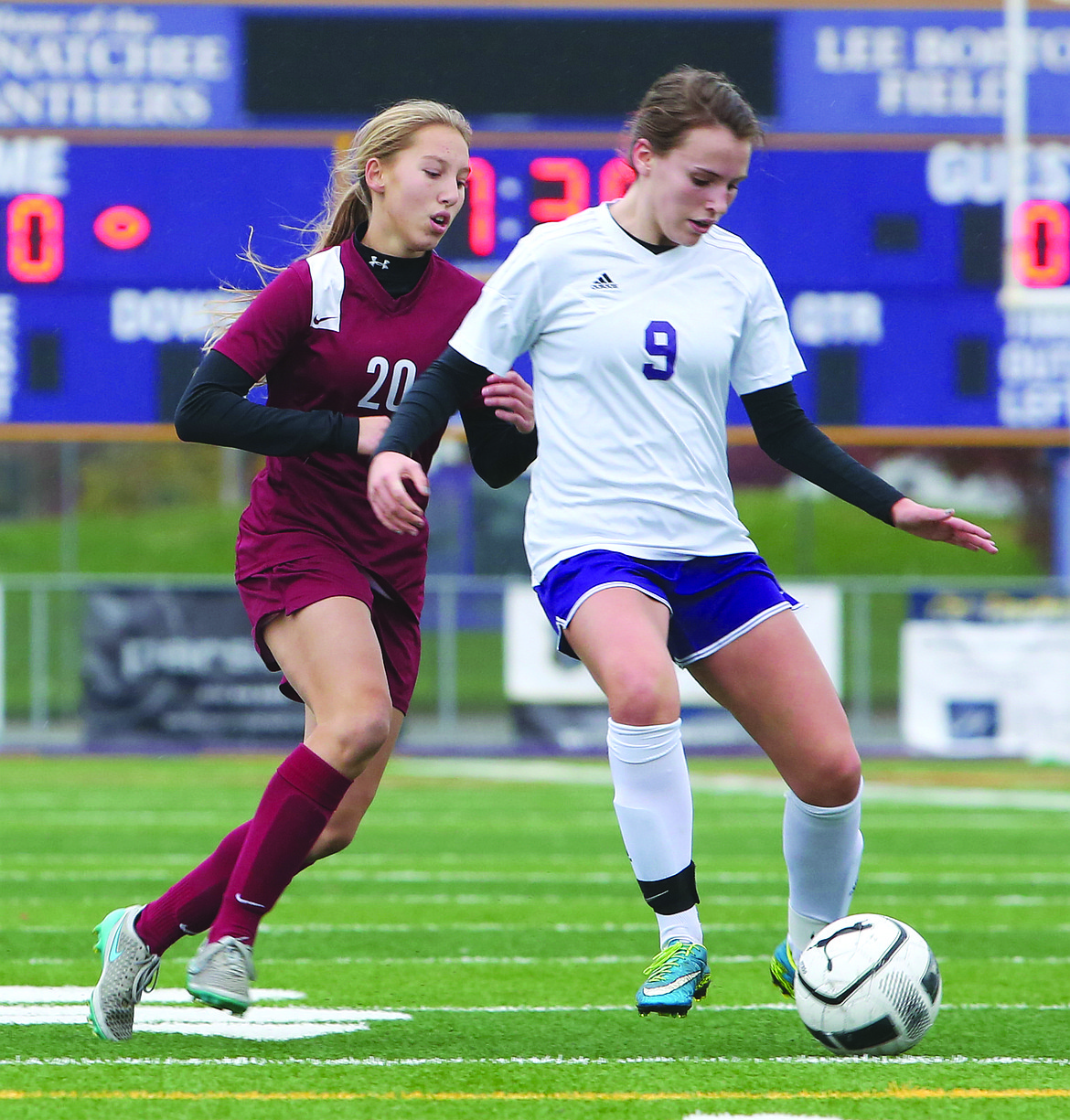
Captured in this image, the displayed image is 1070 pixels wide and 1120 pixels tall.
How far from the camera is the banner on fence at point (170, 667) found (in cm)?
1433

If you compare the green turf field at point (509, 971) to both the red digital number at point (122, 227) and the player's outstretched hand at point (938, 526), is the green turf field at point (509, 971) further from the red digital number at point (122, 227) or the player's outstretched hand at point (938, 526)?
the red digital number at point (122, 227)

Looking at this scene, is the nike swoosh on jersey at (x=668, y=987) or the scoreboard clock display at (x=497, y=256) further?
the scoreboard clock display at (x=497, y=256)

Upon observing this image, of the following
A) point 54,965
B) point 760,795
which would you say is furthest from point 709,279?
point 760,795

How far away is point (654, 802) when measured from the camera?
3715 mm

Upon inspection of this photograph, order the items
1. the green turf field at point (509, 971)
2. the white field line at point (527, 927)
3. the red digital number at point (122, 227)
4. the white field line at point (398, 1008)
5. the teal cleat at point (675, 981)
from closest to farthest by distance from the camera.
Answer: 1. the green turf field at point (509, 971)
2. the teal cleat at point (675, 981)
3. the white field line at point (398, 1008)
4. the white field line at point (527, 927)
5. the red digital number at point (122, 227)

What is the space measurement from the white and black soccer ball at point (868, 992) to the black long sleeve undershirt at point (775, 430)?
2.79ft

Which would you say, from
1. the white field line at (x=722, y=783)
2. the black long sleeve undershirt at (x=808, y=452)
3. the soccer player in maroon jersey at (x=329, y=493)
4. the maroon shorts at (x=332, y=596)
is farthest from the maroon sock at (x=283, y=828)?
the white field line at (x=722, y=783)

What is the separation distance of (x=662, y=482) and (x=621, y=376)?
0.73 ft

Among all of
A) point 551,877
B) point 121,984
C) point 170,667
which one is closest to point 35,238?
point 170,667

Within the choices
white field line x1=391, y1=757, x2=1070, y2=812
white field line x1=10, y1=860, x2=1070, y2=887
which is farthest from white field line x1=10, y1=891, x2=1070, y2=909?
white field line x1=391, y1=757, x2=1070, y2=812

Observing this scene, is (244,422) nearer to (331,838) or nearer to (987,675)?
(331,838)

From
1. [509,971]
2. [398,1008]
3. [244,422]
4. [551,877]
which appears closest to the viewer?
[244,422]

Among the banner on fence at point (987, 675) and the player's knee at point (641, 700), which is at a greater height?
the player's knee at point (641, 700)

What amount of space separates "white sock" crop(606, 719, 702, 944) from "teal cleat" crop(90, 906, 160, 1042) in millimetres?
993
